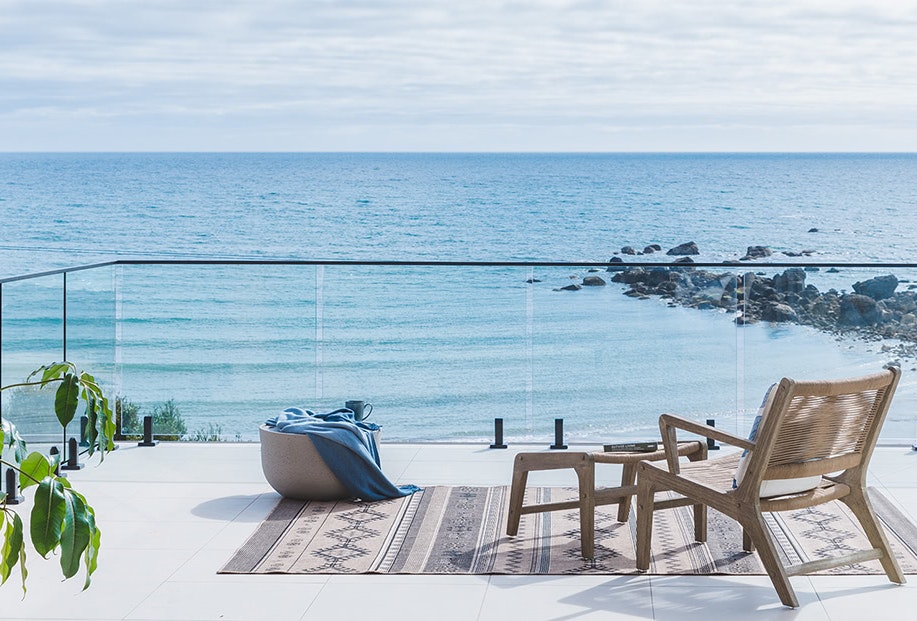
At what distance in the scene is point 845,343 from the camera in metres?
6.24

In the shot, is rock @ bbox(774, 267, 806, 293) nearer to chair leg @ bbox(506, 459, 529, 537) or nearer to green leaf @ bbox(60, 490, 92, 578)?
chair leg @ bbox(506, 459, 529, 537)

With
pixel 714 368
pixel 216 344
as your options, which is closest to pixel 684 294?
pixel 714 368

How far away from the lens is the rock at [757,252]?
30.7 meters

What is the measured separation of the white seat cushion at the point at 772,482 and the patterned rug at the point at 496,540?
345mm

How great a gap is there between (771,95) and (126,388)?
26.7m

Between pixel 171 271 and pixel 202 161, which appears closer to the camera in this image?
pixel 171 271

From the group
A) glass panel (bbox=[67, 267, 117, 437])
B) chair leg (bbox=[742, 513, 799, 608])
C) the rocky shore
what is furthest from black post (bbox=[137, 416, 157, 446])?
chair leg (bbox=[742, 513, 799, 608])

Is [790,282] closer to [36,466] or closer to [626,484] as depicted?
[626,484]

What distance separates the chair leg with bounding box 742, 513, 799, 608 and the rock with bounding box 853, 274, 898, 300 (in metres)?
2.98

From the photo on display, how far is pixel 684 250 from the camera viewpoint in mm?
31172

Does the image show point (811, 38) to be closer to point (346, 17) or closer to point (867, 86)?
point (867, 86)

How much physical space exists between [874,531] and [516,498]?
125 centimetres

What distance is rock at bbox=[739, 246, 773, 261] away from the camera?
1209 inches

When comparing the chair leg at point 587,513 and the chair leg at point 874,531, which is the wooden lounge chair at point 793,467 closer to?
the chair leg at point 874,531
